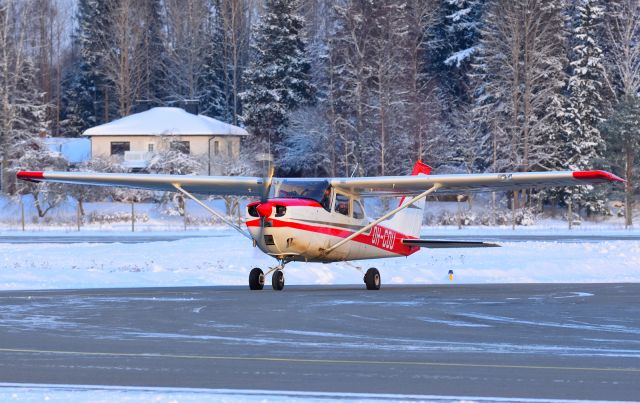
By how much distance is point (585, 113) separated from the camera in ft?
200

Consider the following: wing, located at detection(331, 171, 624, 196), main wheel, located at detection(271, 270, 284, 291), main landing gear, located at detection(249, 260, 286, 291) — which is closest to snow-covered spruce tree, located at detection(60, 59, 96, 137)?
wing, located at detection(331, 171, 624, 196)

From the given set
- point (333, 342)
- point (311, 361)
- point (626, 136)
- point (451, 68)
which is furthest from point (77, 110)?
point (311, 361)

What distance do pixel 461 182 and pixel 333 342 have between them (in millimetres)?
10629

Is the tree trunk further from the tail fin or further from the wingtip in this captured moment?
the wingtip

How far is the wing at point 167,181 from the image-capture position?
2406 cm

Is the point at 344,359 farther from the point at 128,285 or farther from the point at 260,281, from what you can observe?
the point at 128,285

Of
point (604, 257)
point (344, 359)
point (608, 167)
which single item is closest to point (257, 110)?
point (608, 167)

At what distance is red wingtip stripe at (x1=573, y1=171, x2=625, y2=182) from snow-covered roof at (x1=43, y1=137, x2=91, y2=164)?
52.0m

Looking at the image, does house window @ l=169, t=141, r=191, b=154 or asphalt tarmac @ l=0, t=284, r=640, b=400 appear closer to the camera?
asphalt tarmac @ l=0, t=284, r=640, b=400

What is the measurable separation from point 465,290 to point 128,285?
6.65 m

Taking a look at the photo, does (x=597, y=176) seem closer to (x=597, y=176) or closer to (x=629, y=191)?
Answer: (x=597, y=176)

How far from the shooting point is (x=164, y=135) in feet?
226

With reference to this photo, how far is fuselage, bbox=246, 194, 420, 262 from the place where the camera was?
2053cm

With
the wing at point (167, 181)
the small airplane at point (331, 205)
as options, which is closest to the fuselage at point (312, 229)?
the small airplane at point (331, 205)
